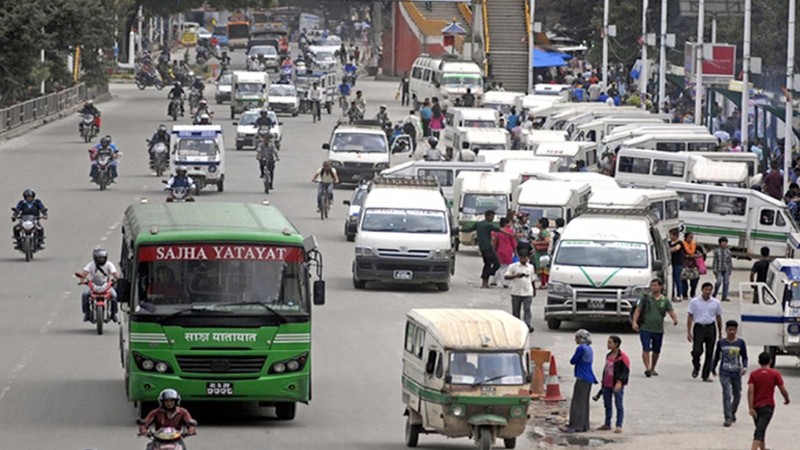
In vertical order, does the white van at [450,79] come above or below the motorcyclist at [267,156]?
above

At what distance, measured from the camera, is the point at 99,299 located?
2970cm

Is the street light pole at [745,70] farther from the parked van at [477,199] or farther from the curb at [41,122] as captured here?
the curb at [41,122]

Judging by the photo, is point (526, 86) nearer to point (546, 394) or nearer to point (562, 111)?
point (562, 111)

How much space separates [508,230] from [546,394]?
1256 centimetres

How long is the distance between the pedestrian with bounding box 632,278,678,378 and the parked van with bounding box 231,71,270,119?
4979 centimetres

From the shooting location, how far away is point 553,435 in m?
23.3

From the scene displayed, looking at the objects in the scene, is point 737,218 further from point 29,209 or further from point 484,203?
point 29,209

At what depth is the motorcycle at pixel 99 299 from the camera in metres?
29.4

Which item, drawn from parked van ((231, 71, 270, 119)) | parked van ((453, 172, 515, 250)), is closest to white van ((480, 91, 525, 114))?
parked van ((231, 71, 270, 119))

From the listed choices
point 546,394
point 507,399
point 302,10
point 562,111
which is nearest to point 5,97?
point 562,111

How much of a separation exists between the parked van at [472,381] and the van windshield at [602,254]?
1139cm

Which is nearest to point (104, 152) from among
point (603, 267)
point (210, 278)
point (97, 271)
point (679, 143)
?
point (679, 143)

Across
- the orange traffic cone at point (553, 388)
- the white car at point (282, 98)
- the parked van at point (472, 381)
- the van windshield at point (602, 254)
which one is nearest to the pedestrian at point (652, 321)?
the orange traffic cone at point (553, 388)

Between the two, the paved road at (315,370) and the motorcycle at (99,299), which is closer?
the paved road at (315,370)
